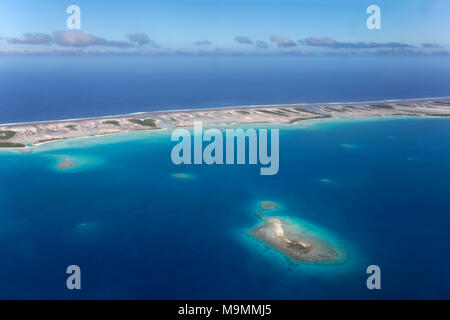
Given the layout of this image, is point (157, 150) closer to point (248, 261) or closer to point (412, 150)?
point (248, 261)

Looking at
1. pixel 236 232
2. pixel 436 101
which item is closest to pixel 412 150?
pixel 236 232

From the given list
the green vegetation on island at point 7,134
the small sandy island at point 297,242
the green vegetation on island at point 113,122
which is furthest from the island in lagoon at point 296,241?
the green vegetation on island at point 7,134

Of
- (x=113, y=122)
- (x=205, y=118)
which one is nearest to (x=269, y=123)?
(x=205, y=118)

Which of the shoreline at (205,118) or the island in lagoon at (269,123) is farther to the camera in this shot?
the shoreline at (205,118)

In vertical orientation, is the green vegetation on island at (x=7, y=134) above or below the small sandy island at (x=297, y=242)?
above

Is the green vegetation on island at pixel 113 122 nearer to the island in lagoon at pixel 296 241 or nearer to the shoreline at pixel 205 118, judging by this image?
the shoreline at pixel 205 118

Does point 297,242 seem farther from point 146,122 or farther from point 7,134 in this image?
point 7,134
